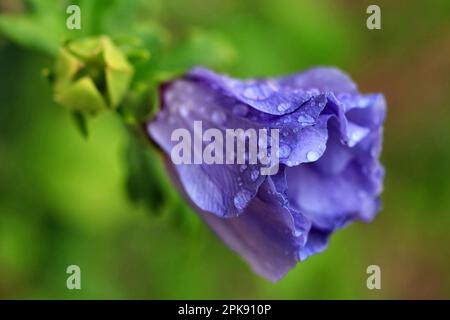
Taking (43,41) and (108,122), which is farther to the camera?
(108,122)

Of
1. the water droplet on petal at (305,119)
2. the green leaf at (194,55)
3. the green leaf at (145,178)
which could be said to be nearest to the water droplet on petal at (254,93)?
the water droplet on petal at (305,119)

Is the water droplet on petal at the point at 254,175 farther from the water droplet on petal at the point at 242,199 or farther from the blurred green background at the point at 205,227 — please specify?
the blurred green background at the point at 205,227

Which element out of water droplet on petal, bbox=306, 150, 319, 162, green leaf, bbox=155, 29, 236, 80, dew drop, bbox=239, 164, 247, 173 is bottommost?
dew drop, bbox=239, 164, 247, 173

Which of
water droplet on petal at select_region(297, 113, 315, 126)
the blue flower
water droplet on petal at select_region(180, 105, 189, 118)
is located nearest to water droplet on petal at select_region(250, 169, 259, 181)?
the blue flower

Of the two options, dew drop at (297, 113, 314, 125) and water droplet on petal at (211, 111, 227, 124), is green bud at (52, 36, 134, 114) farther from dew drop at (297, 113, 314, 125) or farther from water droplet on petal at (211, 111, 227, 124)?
dew drop at (297, 113, 314, 125)
